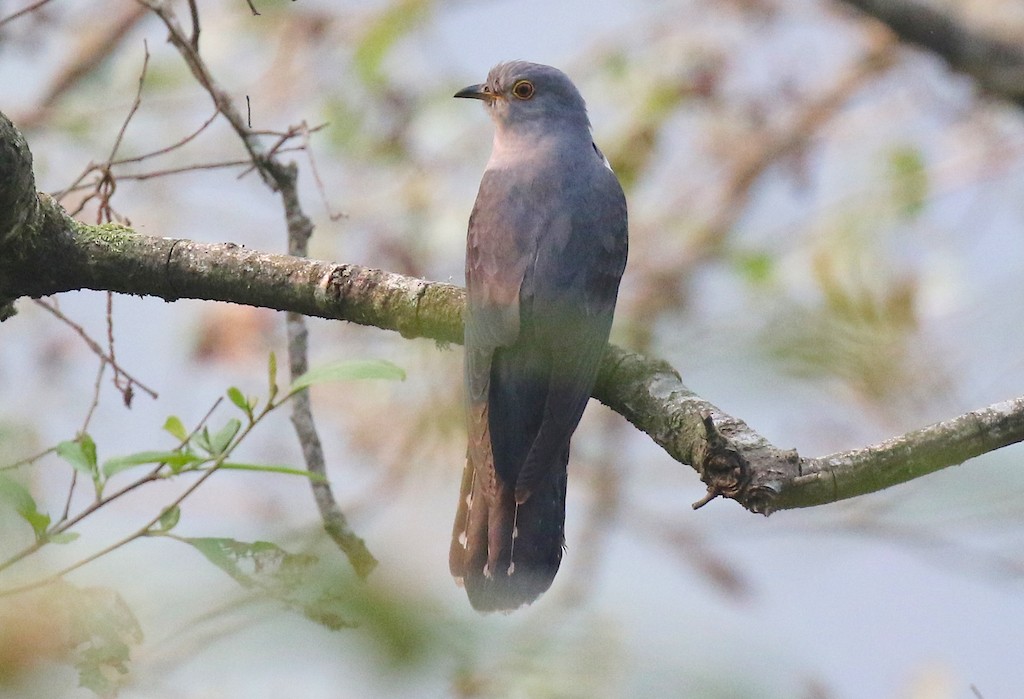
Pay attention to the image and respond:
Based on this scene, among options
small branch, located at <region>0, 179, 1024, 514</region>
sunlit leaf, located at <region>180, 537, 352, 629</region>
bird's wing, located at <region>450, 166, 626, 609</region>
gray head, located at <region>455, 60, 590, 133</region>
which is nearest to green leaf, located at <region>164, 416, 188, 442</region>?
small branch, located at <region>0, 179, 1024, 514</region>

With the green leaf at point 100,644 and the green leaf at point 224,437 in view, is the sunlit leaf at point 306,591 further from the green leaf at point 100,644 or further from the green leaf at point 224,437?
the green leaf at point 224,437

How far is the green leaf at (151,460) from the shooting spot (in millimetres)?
1956

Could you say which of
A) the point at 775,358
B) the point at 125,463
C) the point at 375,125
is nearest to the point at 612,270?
the point at 125,463

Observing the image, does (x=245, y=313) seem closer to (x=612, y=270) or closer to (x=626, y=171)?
(x=626, y=171)

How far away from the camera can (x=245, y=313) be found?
6.74 metres

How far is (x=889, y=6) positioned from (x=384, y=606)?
20.4ft

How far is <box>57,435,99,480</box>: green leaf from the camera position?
2115 mm

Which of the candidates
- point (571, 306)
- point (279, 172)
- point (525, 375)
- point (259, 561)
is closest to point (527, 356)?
point (525, 375)

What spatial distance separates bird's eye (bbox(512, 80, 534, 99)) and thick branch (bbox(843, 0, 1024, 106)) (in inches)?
101

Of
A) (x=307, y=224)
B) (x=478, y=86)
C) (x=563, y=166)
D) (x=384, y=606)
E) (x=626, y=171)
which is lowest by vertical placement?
(x=384, y=606)

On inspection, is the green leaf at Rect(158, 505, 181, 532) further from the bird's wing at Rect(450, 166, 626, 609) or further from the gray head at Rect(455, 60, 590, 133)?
the gray head at Rect(455, 60, 590, 133)

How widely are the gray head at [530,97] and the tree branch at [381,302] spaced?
1.43 metres

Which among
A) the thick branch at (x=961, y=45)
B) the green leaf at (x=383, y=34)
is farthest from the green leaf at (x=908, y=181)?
the green leaf at (x=383, y=34)

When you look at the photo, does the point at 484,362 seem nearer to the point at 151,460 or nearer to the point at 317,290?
the point at 317,290
